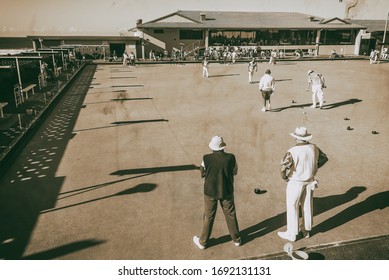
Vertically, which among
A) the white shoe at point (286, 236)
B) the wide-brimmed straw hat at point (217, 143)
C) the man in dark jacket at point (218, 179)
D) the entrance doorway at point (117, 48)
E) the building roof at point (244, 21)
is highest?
the building roof at point (244, 21)

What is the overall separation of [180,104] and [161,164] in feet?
24.3

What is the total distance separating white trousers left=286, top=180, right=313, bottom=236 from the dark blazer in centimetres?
99

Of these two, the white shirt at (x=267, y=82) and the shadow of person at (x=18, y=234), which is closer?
the shadow of person at (x=18, y=234)

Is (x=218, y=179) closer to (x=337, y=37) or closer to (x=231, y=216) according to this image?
(x=231, y=216)

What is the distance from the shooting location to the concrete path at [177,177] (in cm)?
516

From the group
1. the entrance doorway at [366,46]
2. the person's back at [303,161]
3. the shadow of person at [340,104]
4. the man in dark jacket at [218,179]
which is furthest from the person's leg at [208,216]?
the entrance doorway at [366,46]

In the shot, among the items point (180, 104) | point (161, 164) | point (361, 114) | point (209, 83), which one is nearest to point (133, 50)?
point (209, 83)

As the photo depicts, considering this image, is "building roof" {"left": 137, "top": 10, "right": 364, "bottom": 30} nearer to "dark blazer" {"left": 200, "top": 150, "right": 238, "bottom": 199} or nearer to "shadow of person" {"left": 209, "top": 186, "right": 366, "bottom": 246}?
"shadow of person" {"left": 209, "top": 186, "right": 366, "bottom": 246}

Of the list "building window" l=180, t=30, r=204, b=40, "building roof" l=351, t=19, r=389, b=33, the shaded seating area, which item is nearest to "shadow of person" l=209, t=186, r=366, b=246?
the shaded seating area

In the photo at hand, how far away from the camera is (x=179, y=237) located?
520 cm

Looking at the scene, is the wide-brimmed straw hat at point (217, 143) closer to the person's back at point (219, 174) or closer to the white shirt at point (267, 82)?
the person's back at point (219, 174)

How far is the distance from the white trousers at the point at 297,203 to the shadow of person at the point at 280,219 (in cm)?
48

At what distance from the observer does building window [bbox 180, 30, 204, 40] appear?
143 feet

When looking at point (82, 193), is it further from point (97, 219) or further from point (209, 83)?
point (209, 83)
